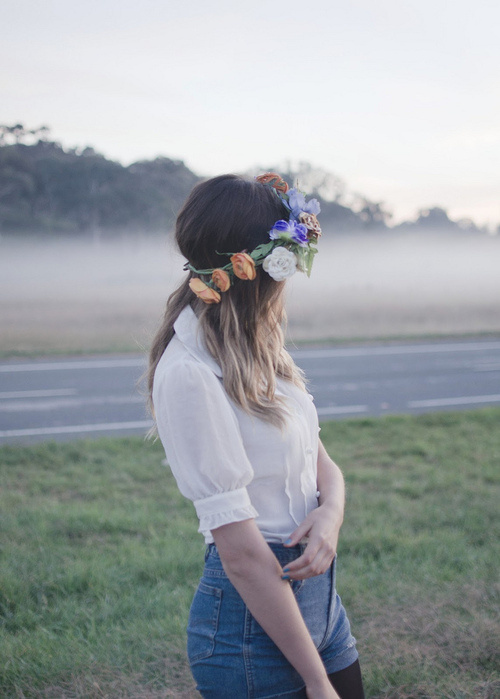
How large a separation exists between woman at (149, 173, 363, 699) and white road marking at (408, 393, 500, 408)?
27.2ft

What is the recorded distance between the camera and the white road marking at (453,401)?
959cm

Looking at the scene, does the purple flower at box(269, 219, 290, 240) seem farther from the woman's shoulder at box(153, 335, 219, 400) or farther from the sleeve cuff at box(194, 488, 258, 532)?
the sleeve cuff at box(194, 488, 258, 532)

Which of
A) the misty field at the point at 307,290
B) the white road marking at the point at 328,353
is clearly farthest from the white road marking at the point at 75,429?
the misty field at the point at 307,290

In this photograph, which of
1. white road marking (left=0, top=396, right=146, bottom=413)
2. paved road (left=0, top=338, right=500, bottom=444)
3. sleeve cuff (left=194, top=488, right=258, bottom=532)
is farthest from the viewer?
white road marking (left=0, top=396, right=146, bottom=413)

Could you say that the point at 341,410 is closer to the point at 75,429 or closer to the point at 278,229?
the point at 75,429

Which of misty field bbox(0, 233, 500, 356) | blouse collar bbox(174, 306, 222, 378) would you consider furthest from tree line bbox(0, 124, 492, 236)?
blouse collar bbox(174, 306, 222, 378)

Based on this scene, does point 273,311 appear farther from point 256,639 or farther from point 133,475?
point 133,475

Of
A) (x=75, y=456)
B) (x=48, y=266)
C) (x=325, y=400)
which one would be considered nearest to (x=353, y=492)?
(x=75, y=456)

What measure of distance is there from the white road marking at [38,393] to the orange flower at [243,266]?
930 cm

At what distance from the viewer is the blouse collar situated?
1.44 m

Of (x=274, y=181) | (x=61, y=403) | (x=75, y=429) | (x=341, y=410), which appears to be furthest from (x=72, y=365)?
(x=274, y=181)

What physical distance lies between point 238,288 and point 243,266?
10cm

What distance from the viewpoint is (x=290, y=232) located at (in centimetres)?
154

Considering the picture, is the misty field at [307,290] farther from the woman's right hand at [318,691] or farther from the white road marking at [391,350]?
the woman's right hand at [318,691]
